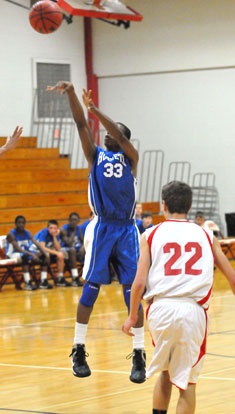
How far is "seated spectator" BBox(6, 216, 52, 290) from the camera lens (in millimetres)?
12695

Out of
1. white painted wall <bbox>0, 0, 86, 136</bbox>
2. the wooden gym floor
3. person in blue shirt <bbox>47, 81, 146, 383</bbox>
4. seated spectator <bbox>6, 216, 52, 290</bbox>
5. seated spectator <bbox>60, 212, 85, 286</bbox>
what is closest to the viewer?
the wooden gym floor

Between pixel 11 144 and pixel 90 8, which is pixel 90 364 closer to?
pixel 11 144

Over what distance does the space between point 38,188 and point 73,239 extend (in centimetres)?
238

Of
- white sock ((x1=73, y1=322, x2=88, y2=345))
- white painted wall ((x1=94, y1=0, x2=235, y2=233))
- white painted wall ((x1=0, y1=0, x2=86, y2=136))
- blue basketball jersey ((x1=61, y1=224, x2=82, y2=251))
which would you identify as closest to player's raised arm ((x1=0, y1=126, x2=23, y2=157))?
white sock ((x1=73, y1=322, x2=88, y2=345))

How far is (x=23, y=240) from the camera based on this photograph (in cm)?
1288

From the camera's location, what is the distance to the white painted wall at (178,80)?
17859 millimetres

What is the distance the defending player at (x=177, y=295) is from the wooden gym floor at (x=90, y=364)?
3.19ft

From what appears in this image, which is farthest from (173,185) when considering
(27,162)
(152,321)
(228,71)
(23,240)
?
(228,71)

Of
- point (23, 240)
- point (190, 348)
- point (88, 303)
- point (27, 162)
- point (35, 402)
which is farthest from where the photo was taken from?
point (27, 162)

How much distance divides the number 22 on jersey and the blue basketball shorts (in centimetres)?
170

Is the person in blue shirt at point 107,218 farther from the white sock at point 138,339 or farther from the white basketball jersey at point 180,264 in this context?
the white basketball jersey at point 180,264

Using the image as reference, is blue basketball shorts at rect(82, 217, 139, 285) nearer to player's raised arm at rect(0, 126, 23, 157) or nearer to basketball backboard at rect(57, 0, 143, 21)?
player's raised arm at rect(0, 126, 23, 157)

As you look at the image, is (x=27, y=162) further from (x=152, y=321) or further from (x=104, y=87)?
(x=152, y=321)

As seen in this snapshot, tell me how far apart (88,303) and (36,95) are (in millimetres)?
13186
